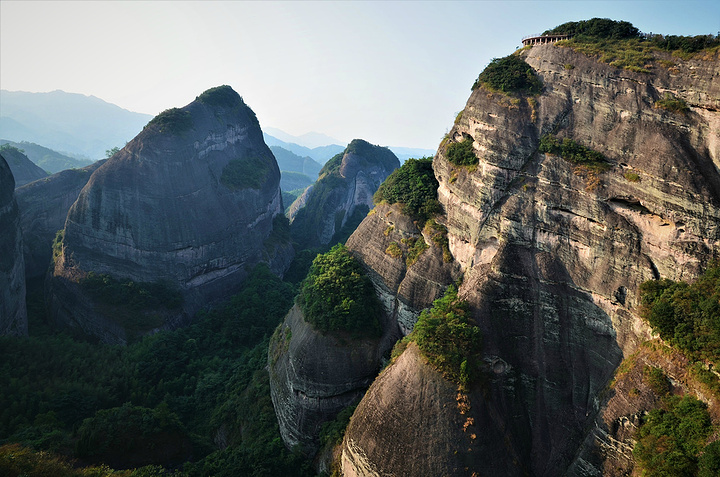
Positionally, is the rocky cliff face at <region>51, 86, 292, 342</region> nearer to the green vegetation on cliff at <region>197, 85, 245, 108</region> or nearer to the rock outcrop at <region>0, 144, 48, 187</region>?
the green vegetation on cliff at <region>197, 85, 245, 108</region>

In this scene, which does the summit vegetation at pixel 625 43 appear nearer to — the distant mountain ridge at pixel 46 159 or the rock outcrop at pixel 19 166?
the rock outcrop at pixel 19 166

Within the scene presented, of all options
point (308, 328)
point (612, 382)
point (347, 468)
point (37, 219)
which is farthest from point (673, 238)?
point (37, 219)

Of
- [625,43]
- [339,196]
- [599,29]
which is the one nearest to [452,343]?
[625,43]

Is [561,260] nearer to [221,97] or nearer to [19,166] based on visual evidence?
[221,97]

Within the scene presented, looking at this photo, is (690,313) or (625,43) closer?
(690,313)

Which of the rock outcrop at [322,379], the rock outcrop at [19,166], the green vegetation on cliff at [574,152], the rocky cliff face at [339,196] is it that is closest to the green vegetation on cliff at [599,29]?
the green vegetation on cliff at [574,152]
